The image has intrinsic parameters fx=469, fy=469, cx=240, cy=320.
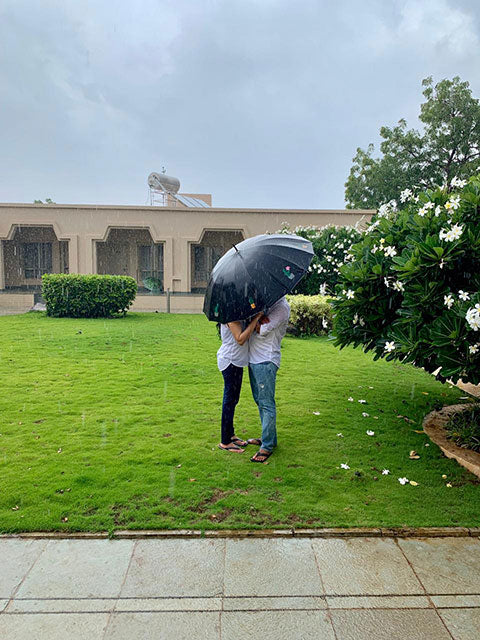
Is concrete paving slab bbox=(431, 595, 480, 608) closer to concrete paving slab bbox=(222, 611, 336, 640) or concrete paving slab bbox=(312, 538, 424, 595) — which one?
concrete paving slab bbox=(312, 538, 424, 595)

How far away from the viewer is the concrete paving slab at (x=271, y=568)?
8.25 feet

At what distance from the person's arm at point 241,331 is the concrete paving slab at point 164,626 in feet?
6.75

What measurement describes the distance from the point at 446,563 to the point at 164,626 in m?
1.66

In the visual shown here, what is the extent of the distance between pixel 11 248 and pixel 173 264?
343 inches

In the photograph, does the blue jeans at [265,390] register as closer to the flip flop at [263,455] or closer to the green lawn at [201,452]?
the flip flop at [263,455]

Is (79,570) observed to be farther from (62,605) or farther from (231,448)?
(231,448)

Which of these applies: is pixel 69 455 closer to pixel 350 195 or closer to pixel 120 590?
pixel 120 590

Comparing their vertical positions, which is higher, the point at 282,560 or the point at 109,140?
the point at 109,140

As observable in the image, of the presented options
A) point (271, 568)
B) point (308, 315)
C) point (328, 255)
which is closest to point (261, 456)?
point (271, 568)

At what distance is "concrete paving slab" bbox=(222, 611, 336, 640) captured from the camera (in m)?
2.19

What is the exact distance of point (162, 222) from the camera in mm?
19500

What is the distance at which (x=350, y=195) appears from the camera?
2834cm

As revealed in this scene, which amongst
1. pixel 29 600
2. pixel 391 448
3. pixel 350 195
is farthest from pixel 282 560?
pixel 350 195

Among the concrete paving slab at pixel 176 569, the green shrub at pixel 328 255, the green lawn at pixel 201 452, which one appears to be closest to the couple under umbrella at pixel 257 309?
the green lawn at pixel 201 452
